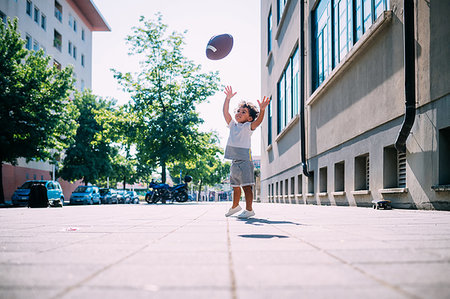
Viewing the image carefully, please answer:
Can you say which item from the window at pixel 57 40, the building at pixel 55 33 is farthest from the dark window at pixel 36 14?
the window at pixel 57 40

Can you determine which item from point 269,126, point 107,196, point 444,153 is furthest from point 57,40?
point 444,153

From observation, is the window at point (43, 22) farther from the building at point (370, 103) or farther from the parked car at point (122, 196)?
the building at point (370, 103)

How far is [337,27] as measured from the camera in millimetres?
14742

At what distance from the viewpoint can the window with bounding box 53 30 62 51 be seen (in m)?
40.2

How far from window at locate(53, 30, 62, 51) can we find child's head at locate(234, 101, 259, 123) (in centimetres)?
3722

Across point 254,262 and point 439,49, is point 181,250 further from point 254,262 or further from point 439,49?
point 439,49

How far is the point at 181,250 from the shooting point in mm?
3197

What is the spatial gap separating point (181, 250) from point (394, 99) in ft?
26.0

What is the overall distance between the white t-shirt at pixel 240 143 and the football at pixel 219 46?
97.6 inches

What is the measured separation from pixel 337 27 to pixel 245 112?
869 centimetres

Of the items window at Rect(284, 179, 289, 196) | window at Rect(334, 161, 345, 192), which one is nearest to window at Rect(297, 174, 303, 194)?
window at Rect(284, 179, 289, 196)

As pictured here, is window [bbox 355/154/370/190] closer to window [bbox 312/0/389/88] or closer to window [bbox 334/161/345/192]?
window [bbox 334/161/345/192]

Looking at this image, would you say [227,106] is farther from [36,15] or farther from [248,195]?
[36,15]

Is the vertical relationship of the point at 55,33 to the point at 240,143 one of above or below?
above
